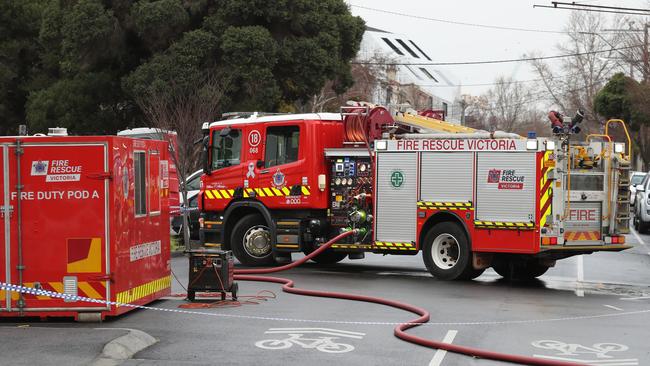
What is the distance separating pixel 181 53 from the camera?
33250 mm

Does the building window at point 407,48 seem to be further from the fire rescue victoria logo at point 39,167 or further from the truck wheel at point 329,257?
the fire rescue victoria logo at point 39,167

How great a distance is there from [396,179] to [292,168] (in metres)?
2.13

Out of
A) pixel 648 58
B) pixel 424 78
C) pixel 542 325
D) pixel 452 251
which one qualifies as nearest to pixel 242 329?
pixel 542 325

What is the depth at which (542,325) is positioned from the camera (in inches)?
446

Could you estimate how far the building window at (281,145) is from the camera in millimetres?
17266

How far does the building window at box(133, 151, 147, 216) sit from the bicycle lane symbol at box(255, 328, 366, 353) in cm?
247

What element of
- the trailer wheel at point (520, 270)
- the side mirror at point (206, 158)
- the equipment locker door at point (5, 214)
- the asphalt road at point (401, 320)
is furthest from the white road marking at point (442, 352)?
the side mirror at point (206, 158)

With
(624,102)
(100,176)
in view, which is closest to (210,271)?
(100,176)

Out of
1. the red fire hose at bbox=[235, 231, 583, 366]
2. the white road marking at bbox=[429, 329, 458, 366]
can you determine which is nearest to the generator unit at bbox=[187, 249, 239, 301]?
the red fire hose at bbox=[235, 231, 583, 366]

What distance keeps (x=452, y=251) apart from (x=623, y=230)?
2836 mm

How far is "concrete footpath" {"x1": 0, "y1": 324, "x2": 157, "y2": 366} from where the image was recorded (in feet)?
28.3

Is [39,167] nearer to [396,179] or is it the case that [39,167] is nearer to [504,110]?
[396,179]

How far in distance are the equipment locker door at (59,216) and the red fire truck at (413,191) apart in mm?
6461

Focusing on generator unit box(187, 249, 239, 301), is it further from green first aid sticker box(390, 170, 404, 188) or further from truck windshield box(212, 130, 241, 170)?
truck windshield box(212, 130, 241, 170)
